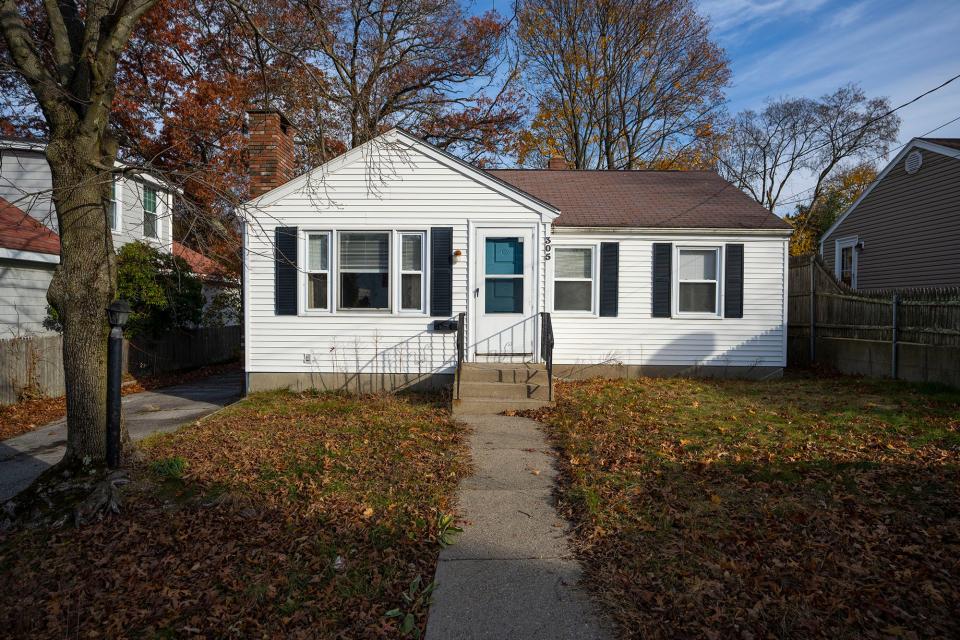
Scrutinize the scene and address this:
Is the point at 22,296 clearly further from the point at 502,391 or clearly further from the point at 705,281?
the point at 705,281

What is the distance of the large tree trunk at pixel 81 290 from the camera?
16.5 feet

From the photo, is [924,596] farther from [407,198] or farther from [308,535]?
[407,198]

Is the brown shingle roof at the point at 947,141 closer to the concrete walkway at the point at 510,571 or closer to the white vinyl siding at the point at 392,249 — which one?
the white vinyl siding at the point at 392,249

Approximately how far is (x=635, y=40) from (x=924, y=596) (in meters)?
24.5

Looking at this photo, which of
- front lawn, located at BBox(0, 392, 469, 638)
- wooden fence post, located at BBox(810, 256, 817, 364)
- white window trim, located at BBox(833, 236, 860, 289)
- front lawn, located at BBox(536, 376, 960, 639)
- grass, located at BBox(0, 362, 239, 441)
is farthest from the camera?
white window trim, located at BBox(833, 236, 860, 289)

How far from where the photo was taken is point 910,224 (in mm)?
15055

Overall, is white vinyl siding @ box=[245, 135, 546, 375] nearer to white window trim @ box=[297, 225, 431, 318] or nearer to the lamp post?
white window trim @ box=[297, 225, 431, 318]

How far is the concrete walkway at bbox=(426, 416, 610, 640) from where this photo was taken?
317 cm

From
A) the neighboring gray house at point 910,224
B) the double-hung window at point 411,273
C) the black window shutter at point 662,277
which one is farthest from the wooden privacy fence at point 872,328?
the double-hung window at point 411,273

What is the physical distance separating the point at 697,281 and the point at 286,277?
26.1 feet

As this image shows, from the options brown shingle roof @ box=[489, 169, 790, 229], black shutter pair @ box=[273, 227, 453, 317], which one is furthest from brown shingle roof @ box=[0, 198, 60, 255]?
brown shingle roof @ box=[489, 169, 790, 229]

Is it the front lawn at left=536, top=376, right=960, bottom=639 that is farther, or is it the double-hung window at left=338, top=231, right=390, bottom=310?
the double-hung window at left=338, top=231, right=390, bottom=310

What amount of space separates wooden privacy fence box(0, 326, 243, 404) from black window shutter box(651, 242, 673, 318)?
1167 cm

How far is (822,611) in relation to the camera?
316cm
